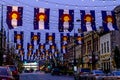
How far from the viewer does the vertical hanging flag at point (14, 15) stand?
4116 centimetres

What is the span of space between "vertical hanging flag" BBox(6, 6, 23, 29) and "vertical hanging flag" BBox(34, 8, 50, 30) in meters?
1.60

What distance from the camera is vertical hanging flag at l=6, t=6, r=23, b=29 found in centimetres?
4116

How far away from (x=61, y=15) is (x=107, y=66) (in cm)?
3195

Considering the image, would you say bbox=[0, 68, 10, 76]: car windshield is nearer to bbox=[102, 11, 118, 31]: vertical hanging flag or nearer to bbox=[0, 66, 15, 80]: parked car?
bbox=[0, 66, 15, 80]: parked car

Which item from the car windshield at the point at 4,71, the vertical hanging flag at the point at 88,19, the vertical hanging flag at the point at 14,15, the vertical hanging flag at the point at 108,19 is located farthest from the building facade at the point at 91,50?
the car windshield at the point at 4,71

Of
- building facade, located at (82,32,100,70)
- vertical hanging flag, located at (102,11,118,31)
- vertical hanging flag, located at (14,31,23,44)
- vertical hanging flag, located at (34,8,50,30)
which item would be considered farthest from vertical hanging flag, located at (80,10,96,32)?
building facade, located at (82,32,100,70)

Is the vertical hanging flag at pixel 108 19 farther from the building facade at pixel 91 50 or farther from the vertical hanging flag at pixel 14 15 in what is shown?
the building facade at pixel 91 50

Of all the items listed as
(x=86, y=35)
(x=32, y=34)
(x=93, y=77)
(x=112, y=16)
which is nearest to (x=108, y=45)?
(x=32, y=34)

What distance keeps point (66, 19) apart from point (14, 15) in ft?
17.8

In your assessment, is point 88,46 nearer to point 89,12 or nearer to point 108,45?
point 108,45

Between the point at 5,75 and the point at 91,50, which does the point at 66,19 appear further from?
the point at 91,50

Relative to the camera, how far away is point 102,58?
3004 inches

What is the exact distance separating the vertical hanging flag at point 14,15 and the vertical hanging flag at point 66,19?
4164mm

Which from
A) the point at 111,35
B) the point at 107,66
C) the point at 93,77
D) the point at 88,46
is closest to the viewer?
the point at 93,77
